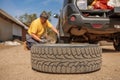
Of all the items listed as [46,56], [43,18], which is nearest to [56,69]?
[46,56]

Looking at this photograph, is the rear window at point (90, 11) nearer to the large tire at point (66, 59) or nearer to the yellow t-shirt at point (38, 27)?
the yellow t-shirt at point (38, 27)

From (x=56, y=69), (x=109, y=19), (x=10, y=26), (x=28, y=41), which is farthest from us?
(x=10, y=26)

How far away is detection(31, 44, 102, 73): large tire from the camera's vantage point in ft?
13.9

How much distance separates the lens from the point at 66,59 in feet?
13.9

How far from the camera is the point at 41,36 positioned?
26.7 feet

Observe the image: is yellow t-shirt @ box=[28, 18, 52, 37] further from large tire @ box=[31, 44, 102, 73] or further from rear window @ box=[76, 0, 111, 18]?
large tire @ box=[31, 44, 102, 73]

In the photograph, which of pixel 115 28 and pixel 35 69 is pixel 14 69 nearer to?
pixel 35 69

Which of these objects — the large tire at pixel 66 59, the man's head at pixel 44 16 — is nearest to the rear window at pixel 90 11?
the man's head at pixel 44 16

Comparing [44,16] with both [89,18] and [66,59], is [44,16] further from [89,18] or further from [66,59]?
[66,59]

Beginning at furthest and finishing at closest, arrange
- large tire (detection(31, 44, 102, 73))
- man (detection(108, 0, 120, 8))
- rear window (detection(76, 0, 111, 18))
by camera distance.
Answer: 1. man (detection(108, 0, 120, 8))
2. rear window (detection(76, 0, 111, 18))
3. large tire (detection(31, 44, 102, 73))

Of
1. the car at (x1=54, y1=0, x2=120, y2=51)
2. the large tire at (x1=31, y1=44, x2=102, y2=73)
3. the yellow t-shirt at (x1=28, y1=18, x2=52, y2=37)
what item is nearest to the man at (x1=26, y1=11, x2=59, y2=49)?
the yellow t-shirt at (x1=28, y1=18, x2=52, y2=37)

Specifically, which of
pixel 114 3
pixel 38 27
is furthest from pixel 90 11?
pixel 38 27

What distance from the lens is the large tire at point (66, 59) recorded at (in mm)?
4230

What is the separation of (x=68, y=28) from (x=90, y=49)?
326cm
